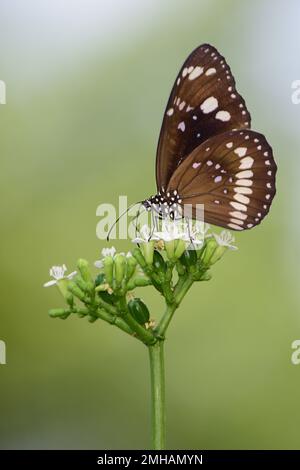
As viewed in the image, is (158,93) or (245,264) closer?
(245,264)

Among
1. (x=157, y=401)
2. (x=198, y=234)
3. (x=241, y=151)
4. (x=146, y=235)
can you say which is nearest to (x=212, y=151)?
(x=241, y=151)

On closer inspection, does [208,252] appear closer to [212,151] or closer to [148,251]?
[148,251]

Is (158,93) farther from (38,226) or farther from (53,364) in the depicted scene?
(53,364)

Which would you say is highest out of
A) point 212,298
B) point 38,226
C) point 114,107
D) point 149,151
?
point 114,107

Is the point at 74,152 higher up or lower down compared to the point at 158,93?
lower down

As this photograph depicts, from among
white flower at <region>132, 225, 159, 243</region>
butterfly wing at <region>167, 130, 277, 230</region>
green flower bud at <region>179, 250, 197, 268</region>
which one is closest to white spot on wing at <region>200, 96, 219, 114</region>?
butterfly wing at <region>167, 130, 277, 230</region>

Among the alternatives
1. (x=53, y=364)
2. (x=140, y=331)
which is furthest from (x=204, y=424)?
(x=140, y=331)
